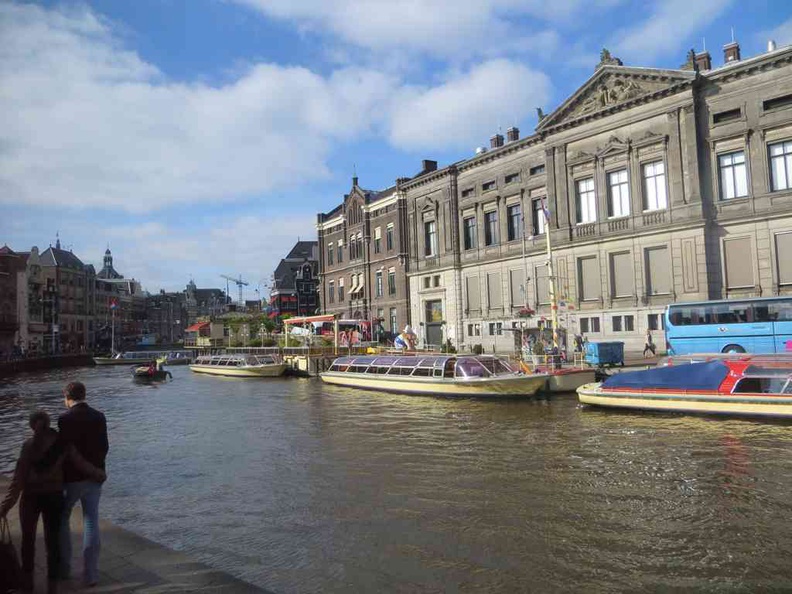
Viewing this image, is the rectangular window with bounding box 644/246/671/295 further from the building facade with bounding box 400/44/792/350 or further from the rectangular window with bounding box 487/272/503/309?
the rectangular window with bounding box 487/272/503/309

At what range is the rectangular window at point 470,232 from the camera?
177ft

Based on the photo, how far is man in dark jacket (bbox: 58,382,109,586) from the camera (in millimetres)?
6508

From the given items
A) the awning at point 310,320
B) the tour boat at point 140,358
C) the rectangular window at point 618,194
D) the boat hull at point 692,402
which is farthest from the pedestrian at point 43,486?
the tour boat at point 140,358

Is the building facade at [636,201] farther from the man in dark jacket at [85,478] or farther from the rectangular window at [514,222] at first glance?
the man in dark jacket at [85,478]

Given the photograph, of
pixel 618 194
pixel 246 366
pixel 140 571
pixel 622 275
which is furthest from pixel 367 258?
pixel 140 571

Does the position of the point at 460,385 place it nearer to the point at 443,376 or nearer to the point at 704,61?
the point at 443,376

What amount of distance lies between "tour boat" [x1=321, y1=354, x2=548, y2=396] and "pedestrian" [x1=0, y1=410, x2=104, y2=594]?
21.6m

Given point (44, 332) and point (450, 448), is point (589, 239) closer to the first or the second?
point (450, 448)

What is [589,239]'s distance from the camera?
42500 mm

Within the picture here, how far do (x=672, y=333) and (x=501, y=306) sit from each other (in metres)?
19.3

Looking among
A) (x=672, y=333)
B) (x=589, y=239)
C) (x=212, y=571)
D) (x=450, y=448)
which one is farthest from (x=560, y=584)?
(x=589, y=239)

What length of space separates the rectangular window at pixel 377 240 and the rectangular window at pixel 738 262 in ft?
122

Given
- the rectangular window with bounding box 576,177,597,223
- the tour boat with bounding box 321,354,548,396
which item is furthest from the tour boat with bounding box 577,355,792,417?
the rectangular window with bounding box 576,177,597,223

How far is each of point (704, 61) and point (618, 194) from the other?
31.8ft
